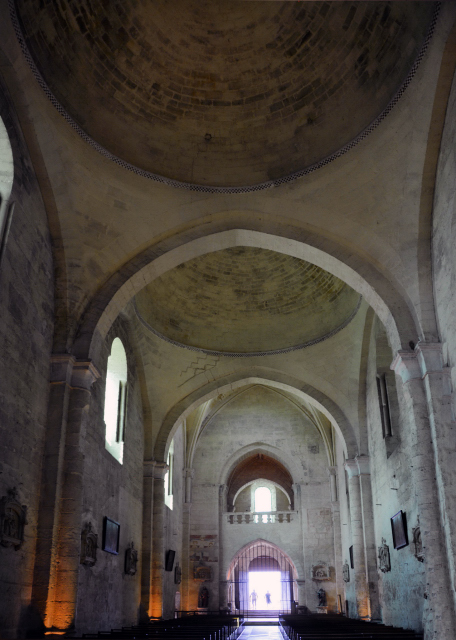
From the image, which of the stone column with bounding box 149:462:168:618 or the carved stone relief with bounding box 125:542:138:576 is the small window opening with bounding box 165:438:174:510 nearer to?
the stone column with bounding box 149:462:168:618

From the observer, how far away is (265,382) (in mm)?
17891

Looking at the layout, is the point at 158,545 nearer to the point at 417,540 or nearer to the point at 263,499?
the point at 417,540

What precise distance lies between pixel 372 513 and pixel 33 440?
32.7 feet

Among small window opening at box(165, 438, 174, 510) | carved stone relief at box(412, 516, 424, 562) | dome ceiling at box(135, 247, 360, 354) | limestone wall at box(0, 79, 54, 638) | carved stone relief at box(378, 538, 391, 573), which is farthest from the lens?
small window opening at box(165, 438, 174, 510)

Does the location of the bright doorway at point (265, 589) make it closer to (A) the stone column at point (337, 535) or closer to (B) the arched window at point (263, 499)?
(B) the arched window at point (263, 499)

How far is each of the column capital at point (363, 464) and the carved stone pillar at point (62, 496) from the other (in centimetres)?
875

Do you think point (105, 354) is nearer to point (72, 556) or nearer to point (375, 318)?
point (72, 556)

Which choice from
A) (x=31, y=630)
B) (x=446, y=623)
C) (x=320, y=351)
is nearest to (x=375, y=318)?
(x=320, y=351)

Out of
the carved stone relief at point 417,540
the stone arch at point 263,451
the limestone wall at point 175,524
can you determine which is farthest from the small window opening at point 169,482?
the carved stone relief at point 417,540

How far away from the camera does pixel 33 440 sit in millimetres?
9062

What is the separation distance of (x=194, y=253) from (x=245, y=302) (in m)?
5.99

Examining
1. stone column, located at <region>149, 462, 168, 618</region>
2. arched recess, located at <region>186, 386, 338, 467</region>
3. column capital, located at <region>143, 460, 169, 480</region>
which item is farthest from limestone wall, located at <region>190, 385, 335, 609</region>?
column capital, located at <region>143, 460, 169, 480</region>

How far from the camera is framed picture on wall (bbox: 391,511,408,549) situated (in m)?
11.7

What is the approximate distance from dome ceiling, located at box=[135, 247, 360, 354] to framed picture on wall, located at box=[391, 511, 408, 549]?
5.67 metres
